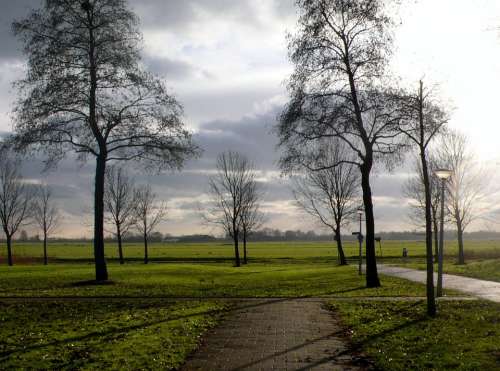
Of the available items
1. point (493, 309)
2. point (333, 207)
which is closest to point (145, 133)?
point (493, 309)

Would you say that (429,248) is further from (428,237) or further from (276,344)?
(276,344)

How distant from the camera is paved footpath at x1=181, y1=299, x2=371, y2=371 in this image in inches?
356

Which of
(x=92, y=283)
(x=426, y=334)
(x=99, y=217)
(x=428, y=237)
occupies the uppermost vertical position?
(x=99, y=217)

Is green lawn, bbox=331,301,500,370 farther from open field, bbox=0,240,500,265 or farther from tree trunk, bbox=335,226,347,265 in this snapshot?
open field, bbox=0,240,500,265

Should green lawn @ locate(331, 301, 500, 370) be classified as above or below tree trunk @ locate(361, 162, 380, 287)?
below

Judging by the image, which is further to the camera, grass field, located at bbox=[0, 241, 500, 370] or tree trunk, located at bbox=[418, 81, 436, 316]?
tree trunk, located at bbox=[418, 81, 436, 316]

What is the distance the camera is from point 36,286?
2369 cm

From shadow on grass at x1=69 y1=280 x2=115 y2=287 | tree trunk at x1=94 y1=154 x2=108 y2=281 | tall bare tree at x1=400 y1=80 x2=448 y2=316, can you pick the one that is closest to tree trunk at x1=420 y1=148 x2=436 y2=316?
tall bare tree at x1=400 y1=80 x2=448 y2=316

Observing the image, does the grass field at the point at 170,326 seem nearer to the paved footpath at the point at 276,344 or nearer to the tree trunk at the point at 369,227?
the paved footpath at the point at 276,344

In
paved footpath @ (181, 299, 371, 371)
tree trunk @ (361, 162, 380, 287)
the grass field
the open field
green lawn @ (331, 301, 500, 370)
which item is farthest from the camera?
the open field

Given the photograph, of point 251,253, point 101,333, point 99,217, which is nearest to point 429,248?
point 101,333

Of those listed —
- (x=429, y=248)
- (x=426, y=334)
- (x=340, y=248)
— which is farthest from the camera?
(x=340, y=248)

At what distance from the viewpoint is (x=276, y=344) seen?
10.8 meters

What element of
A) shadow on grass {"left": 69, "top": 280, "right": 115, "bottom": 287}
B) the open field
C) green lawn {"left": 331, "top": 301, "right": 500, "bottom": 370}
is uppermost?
green lawn {"left": 331, "top": 301, "right": 500, "bottom": 370}
